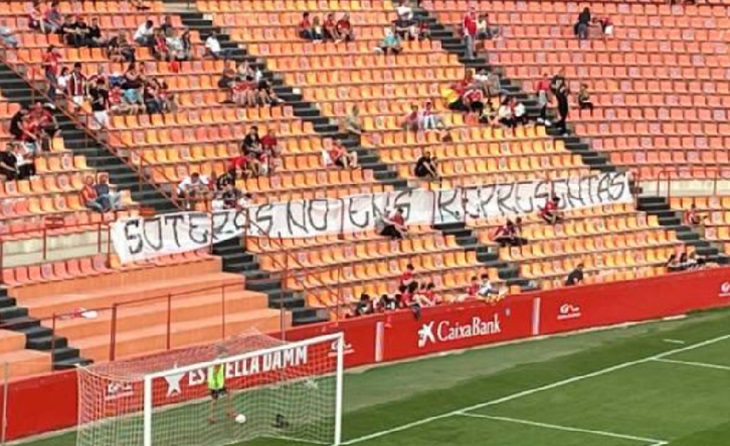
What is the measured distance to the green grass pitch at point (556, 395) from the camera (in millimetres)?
31922

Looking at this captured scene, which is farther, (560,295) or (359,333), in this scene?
(560,295)

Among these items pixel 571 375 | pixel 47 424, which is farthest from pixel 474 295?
pixel 47 424

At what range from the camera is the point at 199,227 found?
39.1 m

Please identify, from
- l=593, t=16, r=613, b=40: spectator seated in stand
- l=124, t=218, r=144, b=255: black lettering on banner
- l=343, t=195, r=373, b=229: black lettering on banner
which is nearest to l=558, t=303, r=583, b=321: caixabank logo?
l=343, t=195, r=373, b=229: black lettering on banner

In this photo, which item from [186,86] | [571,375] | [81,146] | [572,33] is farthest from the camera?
[572,33]

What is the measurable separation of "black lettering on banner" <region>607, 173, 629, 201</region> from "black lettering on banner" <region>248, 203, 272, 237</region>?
36.7 feet

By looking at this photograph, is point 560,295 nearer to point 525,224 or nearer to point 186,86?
point 525,224

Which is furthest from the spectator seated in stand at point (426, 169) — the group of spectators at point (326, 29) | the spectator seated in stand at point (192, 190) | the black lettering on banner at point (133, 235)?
the black lettering on banner at point (133, 235)

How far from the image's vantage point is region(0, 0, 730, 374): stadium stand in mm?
36344

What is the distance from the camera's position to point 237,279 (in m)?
38.7

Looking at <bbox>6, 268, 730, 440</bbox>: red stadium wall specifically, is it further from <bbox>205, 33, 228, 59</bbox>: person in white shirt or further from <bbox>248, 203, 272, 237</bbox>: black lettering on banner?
<bbox>205, 33, 228, 59</bbox>: person in white shirt

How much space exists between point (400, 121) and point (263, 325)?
1098 cm

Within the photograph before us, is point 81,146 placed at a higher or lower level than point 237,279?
higher

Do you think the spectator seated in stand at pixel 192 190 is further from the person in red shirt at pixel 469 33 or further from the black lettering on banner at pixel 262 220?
the person in red shirt at pixel 469 33
